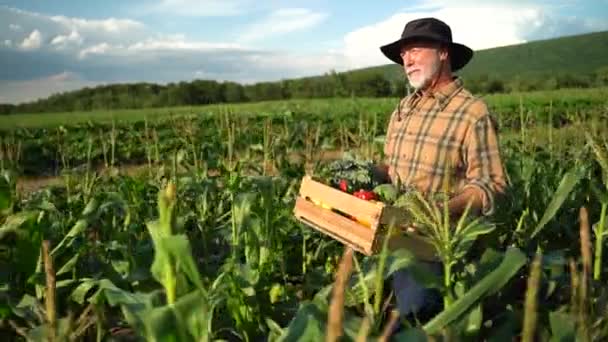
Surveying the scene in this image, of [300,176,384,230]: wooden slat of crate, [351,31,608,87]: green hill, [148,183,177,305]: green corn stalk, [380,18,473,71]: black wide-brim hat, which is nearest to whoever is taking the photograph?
[148,183,177,305]: green corn stalk

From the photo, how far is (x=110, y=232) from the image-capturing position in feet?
12.4

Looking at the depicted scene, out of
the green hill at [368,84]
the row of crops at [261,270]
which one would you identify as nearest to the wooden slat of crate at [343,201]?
the row of crops at [261,270]

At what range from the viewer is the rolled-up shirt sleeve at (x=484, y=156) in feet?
9.17

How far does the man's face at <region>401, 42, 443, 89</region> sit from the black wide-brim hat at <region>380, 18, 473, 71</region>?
0.04 metres

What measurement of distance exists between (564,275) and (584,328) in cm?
212

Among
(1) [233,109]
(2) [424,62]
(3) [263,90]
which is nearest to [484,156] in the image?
(2) [424,62]

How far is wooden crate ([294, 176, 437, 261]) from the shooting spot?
2.34 m

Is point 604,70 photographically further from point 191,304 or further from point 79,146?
point 191,304

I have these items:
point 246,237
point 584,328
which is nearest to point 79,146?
point 246,237

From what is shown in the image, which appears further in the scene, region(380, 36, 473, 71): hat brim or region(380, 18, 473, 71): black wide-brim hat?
region(380, 36, 473, 71): hat brim

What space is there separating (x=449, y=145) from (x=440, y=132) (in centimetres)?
8

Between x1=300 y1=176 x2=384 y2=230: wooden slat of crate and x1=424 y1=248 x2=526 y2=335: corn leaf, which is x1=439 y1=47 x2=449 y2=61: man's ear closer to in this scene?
x1=300 y1=176 x2=384 y2=230: wooden slat of crate

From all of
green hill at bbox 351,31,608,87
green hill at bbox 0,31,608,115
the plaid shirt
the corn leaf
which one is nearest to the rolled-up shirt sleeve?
the plaid shirt

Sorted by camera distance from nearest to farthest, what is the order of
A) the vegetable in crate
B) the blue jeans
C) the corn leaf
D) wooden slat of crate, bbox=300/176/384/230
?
1. the corn leaf
2. wooden slat of crate, bbox=300/176/384/230
3. the blue jeans
4. the vegetable in crate
